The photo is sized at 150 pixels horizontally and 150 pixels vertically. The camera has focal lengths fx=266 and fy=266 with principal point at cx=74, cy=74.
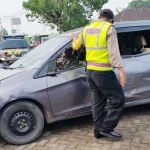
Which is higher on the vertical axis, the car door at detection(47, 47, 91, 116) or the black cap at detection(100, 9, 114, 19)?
the black cap at detection(100, 9, 114, 19)

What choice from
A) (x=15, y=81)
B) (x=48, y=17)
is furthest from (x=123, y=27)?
(x=48, y=17)

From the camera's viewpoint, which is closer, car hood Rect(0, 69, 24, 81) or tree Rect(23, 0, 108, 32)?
car hood Rect(0, 69, 24, 81)

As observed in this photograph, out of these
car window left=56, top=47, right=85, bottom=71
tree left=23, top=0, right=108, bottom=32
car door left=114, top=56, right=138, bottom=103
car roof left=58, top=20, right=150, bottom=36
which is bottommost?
car door left=114, top=56, right=138, bottom=103

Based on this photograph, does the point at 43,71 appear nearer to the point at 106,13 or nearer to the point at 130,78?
the point at 106,13

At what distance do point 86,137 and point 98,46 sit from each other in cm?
138

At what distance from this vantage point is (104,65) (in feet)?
11.1

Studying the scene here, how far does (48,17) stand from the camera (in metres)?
24.3

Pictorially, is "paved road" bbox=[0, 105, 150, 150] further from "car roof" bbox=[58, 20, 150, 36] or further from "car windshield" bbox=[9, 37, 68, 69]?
"car roof" bbox=[58, 20, 150, 36]

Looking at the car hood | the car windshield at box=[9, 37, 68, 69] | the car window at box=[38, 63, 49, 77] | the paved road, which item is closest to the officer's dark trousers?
the paved road

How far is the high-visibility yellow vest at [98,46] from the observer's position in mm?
3309

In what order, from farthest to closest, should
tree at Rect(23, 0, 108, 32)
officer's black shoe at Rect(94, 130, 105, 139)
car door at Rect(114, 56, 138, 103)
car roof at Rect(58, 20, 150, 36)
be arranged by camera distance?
tree at Rect(23, 0, 108, 32)
car roof at Rect(58, 20, 150, 36)
car door at Rect(114, 56, 138, 103)
officer's black shoe at Rect(94, 130, 105, 139)

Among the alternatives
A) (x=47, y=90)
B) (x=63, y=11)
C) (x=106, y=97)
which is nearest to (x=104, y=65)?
(x=106, y=97)

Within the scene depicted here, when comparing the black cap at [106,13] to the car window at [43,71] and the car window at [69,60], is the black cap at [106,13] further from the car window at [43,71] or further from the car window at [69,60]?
the car window at [43,71]

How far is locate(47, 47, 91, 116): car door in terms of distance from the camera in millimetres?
3812
